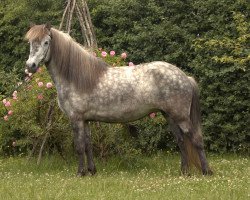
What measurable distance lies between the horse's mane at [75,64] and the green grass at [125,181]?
1.54 metres

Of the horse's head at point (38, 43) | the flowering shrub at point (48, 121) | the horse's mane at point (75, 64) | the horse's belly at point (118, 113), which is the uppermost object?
the horse's head at point (38, 43)

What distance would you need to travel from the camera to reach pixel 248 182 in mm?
7867

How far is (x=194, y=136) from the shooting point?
901 cm

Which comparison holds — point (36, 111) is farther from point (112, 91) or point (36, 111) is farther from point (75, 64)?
point (112, 91)

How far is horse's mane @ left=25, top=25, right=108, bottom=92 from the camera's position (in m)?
9.13

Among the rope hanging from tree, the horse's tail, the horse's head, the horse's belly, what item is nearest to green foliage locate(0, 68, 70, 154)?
the rope hanging from tree

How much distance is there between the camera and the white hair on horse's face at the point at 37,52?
29.2 ft

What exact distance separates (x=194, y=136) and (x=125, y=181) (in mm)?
1429

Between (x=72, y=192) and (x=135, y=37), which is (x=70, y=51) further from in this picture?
(x=135, y=37)

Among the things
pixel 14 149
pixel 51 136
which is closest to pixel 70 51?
pixel 51 136

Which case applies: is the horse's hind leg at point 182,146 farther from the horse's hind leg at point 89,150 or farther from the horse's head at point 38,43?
the horse's head at point 38,43

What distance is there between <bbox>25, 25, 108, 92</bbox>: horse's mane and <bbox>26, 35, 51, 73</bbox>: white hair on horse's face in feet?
0.44

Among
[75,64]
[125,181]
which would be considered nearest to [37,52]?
[75,64]

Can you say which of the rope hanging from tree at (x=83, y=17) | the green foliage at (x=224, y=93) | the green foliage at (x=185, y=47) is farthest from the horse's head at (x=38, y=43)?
the green foliage at (x=224, y=93)
